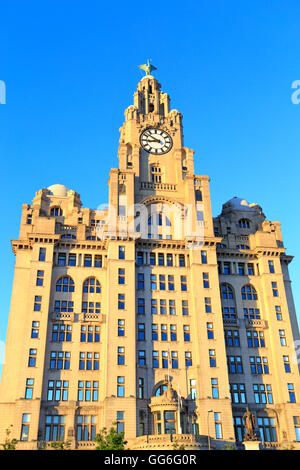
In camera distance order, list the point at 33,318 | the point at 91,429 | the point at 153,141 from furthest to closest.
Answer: the point at 153,141
the point at 33,318
the point at 91,429

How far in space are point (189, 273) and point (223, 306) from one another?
9.21 metres

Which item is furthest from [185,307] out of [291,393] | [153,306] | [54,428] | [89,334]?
[54,428]

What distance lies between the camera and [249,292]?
3829 inches

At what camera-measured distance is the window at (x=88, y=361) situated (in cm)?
8459

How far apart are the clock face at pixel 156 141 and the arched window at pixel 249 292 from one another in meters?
35.1

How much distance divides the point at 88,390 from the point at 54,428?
25.9 feet

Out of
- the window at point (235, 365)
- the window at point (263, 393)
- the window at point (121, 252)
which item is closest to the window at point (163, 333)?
the window at point (235, 365)

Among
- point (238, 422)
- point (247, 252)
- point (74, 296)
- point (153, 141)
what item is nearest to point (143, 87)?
point (153, 141)

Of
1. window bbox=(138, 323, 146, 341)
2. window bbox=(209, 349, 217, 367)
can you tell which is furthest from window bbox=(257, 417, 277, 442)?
window bbox=(138, 323, 146, 341)

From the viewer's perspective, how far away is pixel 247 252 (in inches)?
3925

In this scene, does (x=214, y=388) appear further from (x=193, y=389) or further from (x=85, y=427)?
(x=85, y=427)

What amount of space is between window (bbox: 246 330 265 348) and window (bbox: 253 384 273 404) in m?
7.38

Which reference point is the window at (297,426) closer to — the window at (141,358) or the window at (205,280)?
the window at (205,280)

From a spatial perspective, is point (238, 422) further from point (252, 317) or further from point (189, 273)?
point (189, 273)
